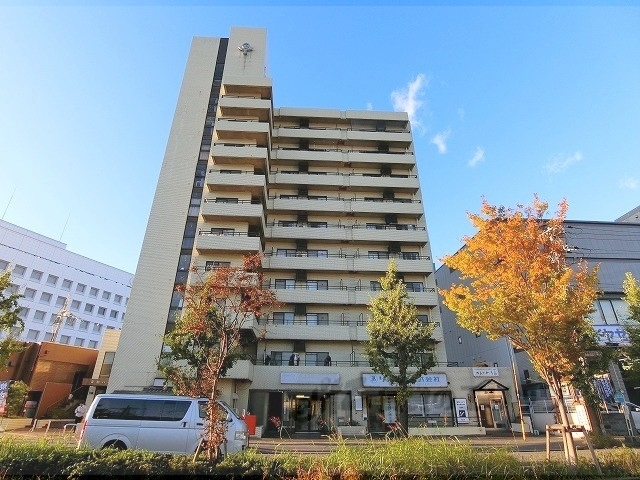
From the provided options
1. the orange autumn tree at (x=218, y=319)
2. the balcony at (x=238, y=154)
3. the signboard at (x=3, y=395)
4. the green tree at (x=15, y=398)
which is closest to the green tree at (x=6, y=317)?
the signboard at (x=3, y=395)

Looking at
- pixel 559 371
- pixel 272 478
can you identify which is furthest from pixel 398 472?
pixel 559 371

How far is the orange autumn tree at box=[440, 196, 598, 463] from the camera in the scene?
982 centimetres

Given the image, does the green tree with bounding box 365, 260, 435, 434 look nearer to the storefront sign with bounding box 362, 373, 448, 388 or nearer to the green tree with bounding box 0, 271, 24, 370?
the storefront sign with bounding box 362, 373, 448, 388

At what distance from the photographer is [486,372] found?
26016mm

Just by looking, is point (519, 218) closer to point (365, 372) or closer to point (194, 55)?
point (365, 372)

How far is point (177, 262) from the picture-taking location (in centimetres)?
2848

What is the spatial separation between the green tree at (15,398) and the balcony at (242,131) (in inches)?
972

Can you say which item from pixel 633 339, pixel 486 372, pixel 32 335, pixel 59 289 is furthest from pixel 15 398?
pixel 59 289

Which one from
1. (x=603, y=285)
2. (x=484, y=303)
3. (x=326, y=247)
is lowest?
(x=484, y=303)

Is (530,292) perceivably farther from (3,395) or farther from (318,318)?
(3,395)

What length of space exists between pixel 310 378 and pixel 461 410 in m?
10.9

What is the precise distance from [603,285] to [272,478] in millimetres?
30102

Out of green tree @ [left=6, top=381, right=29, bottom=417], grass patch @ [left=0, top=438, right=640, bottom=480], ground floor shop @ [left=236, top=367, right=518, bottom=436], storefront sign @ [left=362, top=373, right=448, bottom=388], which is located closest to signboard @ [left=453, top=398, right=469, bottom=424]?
ground floor shop @ [left=236, top=367, right=518, bottom=436]

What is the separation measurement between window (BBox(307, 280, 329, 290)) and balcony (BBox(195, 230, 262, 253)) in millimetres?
5507
